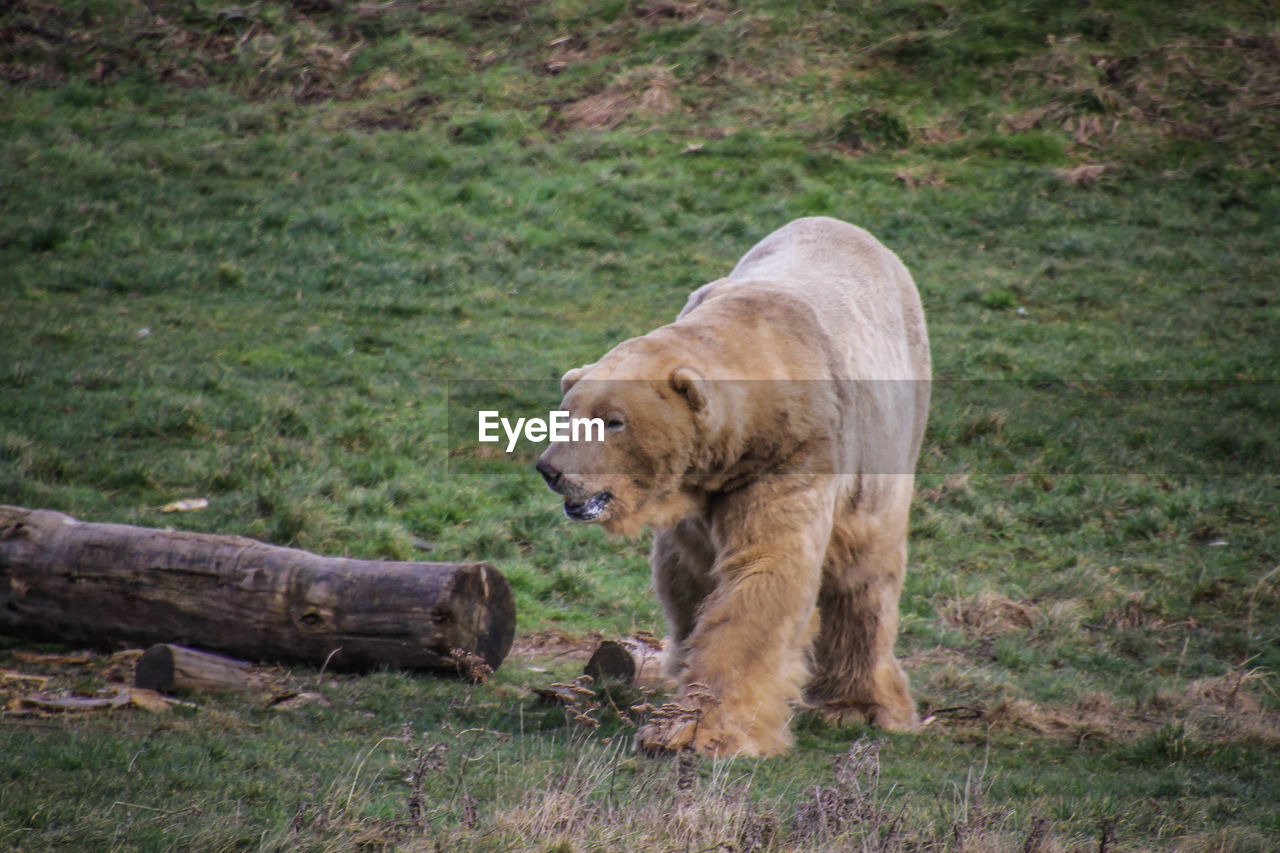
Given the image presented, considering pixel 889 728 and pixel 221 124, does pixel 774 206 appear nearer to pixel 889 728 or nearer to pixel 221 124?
pixel 221 124

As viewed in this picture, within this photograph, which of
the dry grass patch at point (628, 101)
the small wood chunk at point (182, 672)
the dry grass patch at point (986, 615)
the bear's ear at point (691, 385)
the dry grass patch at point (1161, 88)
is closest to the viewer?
the bear's ear at point (691, 385)

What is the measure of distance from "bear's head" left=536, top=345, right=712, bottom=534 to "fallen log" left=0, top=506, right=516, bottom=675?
125 centimetres

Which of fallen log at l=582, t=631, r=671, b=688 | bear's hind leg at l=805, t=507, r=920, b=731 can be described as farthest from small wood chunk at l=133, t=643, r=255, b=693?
bear's hind leg at l=805, t=507, r=920, b=731

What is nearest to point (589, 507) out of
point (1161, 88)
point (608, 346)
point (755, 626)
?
point (755, 626)

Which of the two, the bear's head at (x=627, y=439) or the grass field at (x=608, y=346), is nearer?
the grass field at (x=608, y=346)

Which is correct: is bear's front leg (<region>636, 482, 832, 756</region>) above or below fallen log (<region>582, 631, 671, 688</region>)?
above

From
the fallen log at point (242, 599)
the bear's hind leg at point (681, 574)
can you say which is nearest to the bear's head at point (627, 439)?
the bear's hind leg at point (681, 574)

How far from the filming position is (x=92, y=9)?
75.9ft

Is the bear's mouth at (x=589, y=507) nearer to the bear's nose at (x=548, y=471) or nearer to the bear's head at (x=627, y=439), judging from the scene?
the bear's head at (x=627, y=439)

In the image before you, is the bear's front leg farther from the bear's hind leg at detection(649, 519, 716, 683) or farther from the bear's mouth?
the bear's mouth

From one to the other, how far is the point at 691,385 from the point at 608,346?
8.10 meters

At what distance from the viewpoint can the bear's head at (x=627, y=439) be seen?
5.75 m

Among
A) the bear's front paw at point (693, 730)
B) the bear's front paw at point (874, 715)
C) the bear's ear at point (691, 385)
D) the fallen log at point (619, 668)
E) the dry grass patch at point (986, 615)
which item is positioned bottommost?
the dry grass patch at point (986, 615)

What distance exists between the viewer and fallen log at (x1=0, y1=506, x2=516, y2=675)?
668cm
